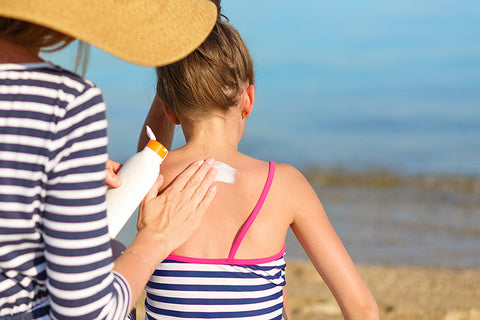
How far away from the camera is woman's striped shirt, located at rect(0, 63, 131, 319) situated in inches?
46.9

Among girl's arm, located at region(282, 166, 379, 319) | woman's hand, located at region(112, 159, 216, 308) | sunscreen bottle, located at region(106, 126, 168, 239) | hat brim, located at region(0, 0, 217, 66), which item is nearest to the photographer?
hat brim, located at region(0, 0, 217, 66)

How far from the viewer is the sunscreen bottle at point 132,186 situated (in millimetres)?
1662

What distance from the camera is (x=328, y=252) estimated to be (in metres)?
1.99

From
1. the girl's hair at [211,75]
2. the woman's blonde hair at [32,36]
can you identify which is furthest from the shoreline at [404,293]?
the woman's blonde hair at [32,36]

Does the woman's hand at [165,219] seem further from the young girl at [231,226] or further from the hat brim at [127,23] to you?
the hat brim at [127,23]

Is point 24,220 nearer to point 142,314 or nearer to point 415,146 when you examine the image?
point 142,314

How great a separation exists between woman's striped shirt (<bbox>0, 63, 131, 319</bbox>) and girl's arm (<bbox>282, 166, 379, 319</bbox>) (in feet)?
2.91

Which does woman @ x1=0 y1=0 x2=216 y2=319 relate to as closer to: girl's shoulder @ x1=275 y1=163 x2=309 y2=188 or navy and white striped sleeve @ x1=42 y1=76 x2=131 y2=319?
navy and white striped sleeve @ x1=42 y1=76 x2=131 y2=319

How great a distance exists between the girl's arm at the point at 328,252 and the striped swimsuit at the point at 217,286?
12 cm

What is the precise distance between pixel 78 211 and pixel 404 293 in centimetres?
400

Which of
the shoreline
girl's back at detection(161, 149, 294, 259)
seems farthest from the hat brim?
the shoreline

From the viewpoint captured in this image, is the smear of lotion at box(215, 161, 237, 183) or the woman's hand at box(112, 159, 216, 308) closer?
the woman's hand at box(112, 159, 216, 308)

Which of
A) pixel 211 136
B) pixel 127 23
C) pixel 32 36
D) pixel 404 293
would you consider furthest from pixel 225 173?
pixel 404 293

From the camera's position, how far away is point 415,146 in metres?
13.1
